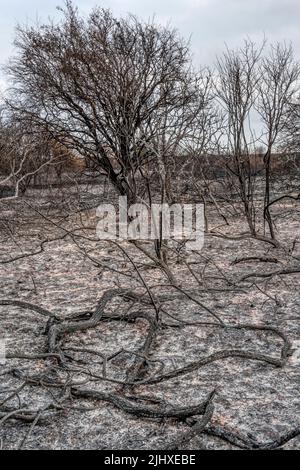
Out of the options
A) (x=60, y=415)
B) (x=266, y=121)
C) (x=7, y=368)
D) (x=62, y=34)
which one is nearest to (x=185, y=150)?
(x=266, y=121)

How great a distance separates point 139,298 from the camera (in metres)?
4.76

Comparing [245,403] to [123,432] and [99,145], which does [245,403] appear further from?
[99,145]

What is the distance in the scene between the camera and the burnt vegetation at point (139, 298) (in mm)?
2787

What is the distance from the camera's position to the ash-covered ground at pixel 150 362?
269cm

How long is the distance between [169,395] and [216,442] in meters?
0.62

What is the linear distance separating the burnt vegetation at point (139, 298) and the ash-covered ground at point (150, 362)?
12 mm

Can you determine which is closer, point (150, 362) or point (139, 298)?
point (150, 362)

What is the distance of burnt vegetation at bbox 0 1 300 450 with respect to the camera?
279cm

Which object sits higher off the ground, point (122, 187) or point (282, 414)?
point (122, 187)

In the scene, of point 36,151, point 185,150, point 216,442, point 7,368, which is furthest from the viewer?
point 36,151

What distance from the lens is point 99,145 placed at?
12070mm

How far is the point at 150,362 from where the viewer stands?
12.0 ft

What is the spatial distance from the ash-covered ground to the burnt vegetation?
12 mm

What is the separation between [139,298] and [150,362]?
3.80ft
